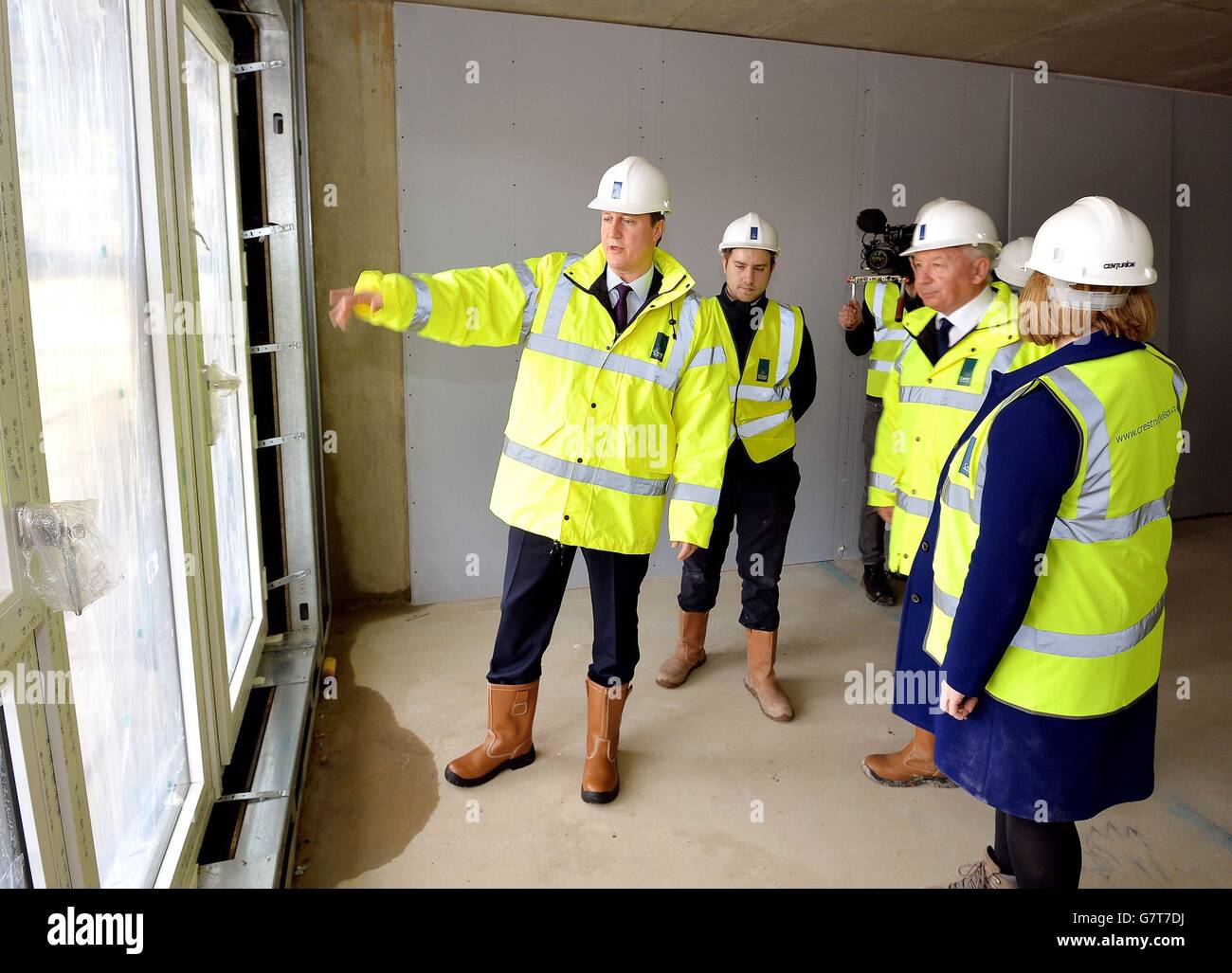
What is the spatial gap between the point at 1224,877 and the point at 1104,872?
0.98ft

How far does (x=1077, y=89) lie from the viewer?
192 inches

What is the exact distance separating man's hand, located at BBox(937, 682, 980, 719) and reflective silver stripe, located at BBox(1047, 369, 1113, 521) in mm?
392

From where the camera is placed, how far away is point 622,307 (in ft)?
7.91

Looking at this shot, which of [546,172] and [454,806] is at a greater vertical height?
[546,172]

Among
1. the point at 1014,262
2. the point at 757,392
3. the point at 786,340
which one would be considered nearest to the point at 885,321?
the point at 1014,262

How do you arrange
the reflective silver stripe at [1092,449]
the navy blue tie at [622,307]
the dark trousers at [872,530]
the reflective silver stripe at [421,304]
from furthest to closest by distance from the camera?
the dark trousers at [872,530]
the navy blue tie at [622,307]
the reflective silver stripe at [421,304]
the reflective silver stripe at [1092,449]

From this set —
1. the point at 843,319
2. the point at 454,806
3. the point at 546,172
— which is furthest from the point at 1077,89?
the point at 454,806

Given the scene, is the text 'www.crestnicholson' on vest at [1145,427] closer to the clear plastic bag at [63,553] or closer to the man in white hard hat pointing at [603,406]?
the man in white hard hat pointing at [603,406]

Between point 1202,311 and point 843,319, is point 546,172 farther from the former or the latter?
point 1202,311

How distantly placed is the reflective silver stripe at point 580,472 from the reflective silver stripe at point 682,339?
1.05 ft

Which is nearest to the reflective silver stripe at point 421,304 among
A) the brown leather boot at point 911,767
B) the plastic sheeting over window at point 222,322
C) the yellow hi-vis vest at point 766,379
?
the plastic sheeting over window at point 222,322

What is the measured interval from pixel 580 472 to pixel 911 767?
1.37 metres

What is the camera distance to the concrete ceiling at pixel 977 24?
12.0ft
